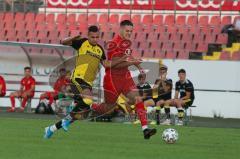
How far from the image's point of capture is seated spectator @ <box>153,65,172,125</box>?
75.9 ft

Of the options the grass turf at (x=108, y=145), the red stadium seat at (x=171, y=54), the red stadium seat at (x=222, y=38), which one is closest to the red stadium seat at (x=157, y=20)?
the red stadium seat at (x=171, y=54)

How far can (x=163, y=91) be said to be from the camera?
78.9 ft

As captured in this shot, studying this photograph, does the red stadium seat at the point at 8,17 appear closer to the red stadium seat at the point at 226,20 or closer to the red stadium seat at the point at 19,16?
the red stadium seat at the point at 19,16

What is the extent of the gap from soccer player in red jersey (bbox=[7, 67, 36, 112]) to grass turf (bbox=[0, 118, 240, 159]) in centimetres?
879

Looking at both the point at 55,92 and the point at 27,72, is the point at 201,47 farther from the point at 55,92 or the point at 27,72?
the point at 27,72

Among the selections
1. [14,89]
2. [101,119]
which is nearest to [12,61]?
[14,89]

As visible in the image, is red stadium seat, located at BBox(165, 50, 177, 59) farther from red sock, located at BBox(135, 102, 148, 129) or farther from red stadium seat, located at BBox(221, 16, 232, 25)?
red sock, located at BBox(135, 102, 148, 129)

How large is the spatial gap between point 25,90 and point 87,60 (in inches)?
515

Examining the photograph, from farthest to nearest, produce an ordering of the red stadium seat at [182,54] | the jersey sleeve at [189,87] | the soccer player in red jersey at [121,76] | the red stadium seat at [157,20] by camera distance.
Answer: the red stadium seat at [157,20], the red stadium seat at [182,54], the jersey sleeve at [189,87], the soccer player in red jersey at [121,76]

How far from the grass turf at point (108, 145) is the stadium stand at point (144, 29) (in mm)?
11317

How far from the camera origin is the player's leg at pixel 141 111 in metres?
15.4

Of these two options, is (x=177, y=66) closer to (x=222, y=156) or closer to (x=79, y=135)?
(x=79, y=135)

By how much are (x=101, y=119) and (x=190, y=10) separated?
1043cm

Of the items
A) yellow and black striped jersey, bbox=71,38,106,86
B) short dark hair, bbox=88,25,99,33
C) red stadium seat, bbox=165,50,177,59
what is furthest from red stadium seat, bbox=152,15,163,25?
short dark hair, bbox=88,25,99,33
